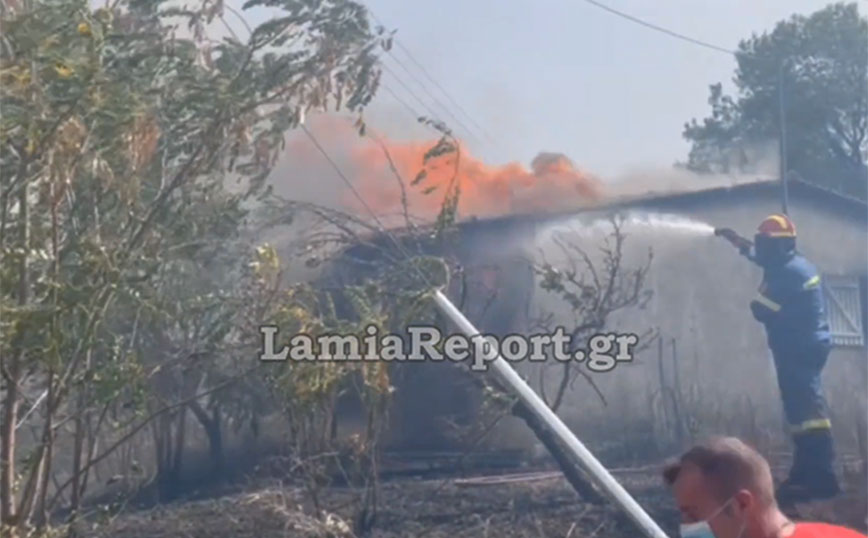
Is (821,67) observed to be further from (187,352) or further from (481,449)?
(187,352)

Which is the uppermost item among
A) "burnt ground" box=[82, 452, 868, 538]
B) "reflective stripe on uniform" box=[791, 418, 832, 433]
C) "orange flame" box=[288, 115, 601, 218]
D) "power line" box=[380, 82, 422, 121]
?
"power line" box=[380, 82, 422, 121]

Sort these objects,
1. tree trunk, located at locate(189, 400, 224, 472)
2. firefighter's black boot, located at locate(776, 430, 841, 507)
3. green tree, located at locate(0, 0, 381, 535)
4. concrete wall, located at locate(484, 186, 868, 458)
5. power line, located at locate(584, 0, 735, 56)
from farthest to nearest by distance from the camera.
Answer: firefighter's black boot, located at locate(776, 430, 841, 507), power line, located at locate(584, 0, 735, 56), concrete wall, located at locate(484, 186, 868, 458), tree trunk, located at locate(189, 400, 224, 472), green tree, located at locate(0, 0, 381, 535)

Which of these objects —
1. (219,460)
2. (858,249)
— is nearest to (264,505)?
(219,460)

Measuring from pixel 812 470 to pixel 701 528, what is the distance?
108 inches

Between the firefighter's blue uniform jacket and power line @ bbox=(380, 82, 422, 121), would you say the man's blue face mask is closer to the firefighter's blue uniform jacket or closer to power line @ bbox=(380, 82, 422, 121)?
power line @ bbox=(380, 82, 422, 121)

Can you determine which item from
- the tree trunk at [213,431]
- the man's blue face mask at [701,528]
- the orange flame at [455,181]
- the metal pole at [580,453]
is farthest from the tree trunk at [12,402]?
the man's blue face mask at [701,528]

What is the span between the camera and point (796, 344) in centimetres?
555

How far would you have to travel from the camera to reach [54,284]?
13.9ft

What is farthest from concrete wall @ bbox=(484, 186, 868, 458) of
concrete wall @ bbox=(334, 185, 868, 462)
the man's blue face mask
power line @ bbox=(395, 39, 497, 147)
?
the man's blue face mask

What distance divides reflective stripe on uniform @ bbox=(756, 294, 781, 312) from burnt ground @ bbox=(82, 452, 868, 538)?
30.0 inches

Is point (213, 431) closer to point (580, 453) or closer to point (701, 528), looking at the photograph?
point (580, 453)
